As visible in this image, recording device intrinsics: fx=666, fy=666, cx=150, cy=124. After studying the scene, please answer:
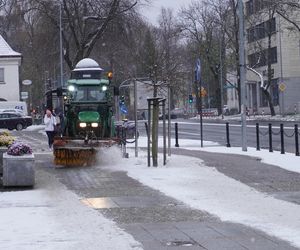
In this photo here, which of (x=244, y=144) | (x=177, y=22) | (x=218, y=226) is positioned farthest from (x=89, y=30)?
(x=177, y=22)

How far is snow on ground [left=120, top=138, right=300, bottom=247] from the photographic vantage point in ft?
33.9

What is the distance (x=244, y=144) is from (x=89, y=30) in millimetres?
22356

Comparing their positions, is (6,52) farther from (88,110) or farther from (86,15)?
(88,110)

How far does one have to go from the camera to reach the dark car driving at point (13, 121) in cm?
5512

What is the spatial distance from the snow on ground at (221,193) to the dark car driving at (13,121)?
3621 centimetres

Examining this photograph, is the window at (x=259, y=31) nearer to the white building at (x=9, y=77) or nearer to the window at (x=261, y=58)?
the window at (x=261, y=58)

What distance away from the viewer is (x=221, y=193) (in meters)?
13.6

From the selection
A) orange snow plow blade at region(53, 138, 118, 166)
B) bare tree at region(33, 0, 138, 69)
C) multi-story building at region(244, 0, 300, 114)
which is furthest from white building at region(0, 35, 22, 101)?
Answer: orange snow plow blade at region(53, 138, 118, 166)

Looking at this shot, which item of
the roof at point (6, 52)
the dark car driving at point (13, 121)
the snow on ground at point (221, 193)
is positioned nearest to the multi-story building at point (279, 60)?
the roof at point (6, 52)

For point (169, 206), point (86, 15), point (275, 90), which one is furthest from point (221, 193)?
point (275, 90)

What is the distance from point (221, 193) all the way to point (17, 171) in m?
4.43

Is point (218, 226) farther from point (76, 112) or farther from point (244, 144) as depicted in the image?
point (244, 144)

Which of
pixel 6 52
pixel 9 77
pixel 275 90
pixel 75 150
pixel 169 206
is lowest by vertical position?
pixel 169 206

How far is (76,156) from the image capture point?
63.8ft
